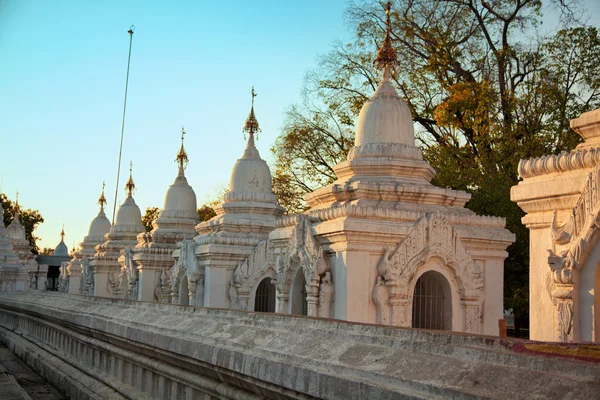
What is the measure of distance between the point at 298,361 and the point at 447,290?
10.1m

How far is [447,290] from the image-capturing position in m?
13.8

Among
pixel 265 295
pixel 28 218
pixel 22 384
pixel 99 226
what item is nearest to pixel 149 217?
pixel 99 226

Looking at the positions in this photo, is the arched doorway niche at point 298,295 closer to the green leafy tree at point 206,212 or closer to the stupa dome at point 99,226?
the green leafy tree at point 206,212

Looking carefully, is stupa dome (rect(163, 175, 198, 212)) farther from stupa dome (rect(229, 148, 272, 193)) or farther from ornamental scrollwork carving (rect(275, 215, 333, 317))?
ornamental scrollwork carving (rect(275, 215, 333, 317))

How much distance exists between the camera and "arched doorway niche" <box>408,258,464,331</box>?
43.9 ft

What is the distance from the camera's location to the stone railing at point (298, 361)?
2.88m

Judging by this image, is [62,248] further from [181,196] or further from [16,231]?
[181,196]

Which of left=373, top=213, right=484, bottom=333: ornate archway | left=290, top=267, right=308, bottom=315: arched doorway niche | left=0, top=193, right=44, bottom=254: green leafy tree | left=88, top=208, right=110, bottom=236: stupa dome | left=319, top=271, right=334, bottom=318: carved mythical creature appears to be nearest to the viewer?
left=373, top=213, right=484, bottom=333: ornate archway

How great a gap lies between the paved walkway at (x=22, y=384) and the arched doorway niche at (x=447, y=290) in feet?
20.1

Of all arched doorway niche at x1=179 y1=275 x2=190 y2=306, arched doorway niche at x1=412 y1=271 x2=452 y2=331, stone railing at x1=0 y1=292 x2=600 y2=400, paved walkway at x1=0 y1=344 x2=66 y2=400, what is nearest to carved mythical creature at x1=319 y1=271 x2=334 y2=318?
arched doorway niche at x1=412 y1=271 x2=452 y2=331

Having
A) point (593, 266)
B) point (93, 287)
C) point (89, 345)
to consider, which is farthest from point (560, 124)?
point (93, 287)

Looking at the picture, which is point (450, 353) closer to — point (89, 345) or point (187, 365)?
point (187, 365)

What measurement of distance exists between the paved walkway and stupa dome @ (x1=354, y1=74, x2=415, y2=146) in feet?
24.8

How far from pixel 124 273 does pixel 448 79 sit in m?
13.9
